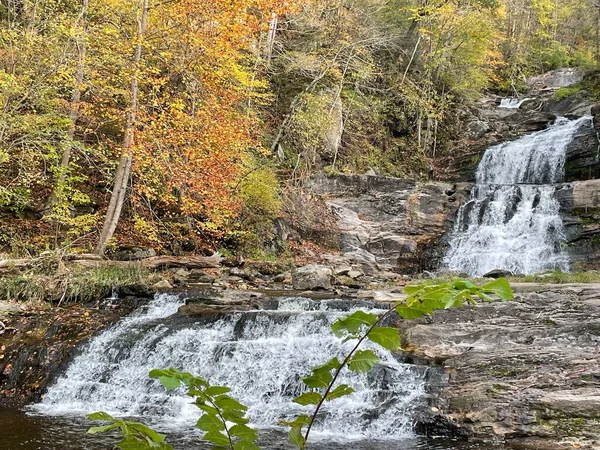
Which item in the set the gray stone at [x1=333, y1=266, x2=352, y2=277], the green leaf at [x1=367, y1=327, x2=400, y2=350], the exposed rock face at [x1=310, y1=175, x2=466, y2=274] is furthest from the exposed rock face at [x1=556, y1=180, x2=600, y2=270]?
the green leaf at [x1=367, y1=327, x2=400, y2=350]

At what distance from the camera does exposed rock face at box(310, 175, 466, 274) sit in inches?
689

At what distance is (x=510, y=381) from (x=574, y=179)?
14.7 meters

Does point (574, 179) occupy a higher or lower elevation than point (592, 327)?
higher

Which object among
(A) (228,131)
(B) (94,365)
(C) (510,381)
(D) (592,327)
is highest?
(A) (228,131)

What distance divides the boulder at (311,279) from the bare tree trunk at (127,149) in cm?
483

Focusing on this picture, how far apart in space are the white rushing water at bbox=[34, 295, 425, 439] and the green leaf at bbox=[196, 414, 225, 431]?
536cm

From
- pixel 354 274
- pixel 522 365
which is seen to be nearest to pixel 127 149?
pixel 354 274

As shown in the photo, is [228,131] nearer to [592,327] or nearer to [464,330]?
[464,330]

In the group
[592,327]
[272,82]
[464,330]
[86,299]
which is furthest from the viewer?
[272,82]

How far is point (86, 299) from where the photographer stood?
35.3 ft

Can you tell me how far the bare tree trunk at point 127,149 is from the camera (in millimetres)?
11594

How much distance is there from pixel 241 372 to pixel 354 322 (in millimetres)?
7005

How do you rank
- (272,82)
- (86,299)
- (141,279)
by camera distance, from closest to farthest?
(86,299)
(141,279)
(272,82)

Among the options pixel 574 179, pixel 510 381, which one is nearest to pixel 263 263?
pixel 510 381
